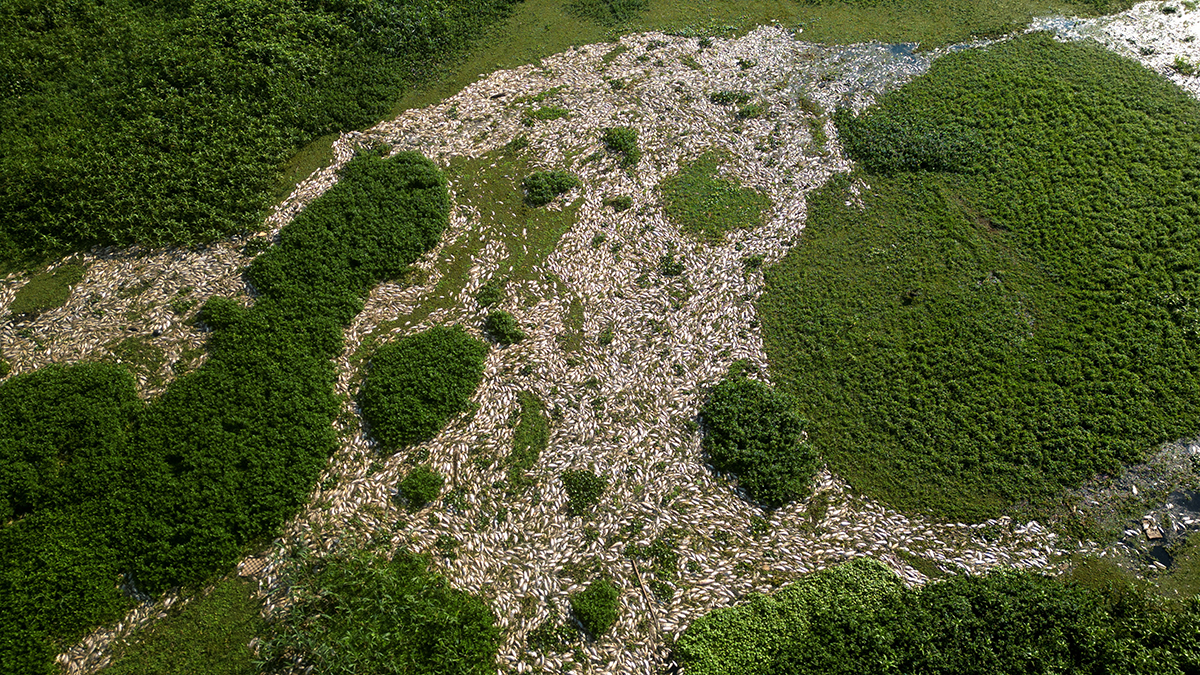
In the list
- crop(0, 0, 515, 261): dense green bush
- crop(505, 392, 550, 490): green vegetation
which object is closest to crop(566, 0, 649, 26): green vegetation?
crop(0, 0, 515, 261): dense green bush

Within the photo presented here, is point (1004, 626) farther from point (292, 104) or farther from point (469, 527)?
point (292, 104)

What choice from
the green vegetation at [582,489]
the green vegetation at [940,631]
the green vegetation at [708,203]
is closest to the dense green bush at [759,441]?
the green vegetation at [940,631]

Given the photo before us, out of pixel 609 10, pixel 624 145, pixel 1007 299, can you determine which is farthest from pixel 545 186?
pixel 1007 299

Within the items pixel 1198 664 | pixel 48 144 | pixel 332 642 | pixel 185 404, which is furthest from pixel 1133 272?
pixel 48 144

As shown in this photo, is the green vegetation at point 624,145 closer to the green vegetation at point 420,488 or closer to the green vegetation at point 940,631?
the green vegetation at point 420,488

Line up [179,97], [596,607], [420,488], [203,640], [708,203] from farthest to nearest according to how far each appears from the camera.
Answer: [179,97]
[708,203]
[420,488]
[596,607]
[203,640]

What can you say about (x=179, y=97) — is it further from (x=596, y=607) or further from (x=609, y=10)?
(x=596, y=607)

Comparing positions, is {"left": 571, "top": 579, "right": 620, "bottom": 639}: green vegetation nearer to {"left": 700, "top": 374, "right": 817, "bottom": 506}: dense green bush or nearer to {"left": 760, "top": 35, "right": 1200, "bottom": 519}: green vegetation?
{"left": 700, "top": 374, "right": 817, "bottom": 506}: dense green bush
